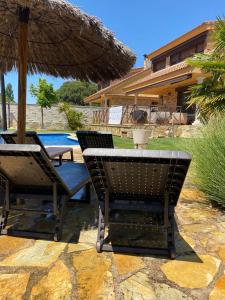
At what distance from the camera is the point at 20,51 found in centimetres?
360

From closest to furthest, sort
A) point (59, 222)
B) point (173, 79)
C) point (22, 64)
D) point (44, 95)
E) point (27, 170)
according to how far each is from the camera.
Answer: point (27, 170) < point (59, 222) < point (22, 64) < point (173, 79) < point (44, 95)

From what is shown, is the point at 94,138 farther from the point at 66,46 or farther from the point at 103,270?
the point at 103,270

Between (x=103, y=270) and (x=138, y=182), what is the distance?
81 cm

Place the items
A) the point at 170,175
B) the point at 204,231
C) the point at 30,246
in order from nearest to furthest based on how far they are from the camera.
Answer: the point at 170,175 → the point at 30,246 → the point at 204,231

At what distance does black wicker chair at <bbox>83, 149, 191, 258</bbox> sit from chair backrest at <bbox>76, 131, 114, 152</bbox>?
1.99 metres

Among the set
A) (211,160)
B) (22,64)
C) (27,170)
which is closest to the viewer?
(27,170)

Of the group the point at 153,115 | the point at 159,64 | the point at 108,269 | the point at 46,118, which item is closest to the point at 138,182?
the point at 108,269

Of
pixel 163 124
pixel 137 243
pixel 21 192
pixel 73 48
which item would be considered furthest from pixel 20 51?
pixel 163 124

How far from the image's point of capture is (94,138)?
463 cm

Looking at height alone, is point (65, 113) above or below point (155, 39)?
below

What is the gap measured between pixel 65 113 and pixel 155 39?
51.3ft

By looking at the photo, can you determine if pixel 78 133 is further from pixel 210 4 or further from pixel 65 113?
pixel 65 113

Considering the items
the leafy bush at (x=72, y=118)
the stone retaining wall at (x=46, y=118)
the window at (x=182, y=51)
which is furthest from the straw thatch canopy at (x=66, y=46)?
the stone retaining wall at (x=46, y=118)

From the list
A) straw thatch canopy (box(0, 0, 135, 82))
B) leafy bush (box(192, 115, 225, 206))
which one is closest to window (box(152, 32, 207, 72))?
straw thatch canopy (box(0, 0, 135, 82))
